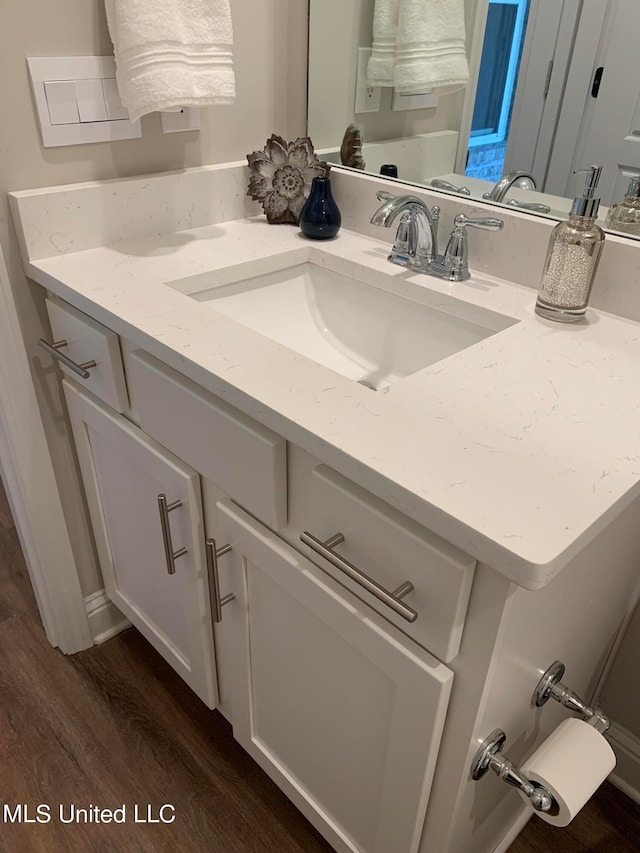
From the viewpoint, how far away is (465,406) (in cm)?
74

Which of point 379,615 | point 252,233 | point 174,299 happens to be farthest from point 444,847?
point 252,233

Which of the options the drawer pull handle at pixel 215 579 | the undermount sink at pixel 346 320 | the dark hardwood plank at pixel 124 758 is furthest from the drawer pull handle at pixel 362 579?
the dark hardwood plank at pixel 124 758

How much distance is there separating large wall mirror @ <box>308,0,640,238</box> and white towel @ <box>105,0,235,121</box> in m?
0.31

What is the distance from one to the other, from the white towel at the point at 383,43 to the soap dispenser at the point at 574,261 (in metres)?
0.49

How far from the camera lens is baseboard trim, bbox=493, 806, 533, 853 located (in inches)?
44.5

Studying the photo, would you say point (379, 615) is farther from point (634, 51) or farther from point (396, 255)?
point (634, 51)

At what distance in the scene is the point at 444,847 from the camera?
83cm

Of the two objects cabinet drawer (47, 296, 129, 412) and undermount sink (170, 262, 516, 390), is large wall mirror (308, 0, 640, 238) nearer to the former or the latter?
undermount sink (170, 262, 516, 390)

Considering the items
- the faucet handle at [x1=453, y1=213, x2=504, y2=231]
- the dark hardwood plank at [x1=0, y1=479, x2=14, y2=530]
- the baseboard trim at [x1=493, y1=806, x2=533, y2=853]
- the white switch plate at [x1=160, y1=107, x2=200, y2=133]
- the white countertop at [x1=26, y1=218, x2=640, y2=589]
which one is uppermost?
the white switch plate at [x1=160, y1=107, x2=200, y2=133]

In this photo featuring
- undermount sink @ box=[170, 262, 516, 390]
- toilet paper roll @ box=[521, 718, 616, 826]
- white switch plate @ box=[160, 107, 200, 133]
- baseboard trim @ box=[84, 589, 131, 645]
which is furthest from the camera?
baseboard trim @ box=[84, 589, 131, 645]

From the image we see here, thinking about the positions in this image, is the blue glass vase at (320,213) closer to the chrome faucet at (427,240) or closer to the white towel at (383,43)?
the chrome faucet at (427,240)

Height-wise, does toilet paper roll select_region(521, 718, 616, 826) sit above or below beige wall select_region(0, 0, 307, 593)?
below

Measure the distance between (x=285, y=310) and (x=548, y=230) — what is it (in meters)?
0.48

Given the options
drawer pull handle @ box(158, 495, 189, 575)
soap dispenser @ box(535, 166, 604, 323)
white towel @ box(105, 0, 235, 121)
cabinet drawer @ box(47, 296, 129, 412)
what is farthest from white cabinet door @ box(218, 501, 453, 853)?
white towel @ box(105, 0, 235, 121)
